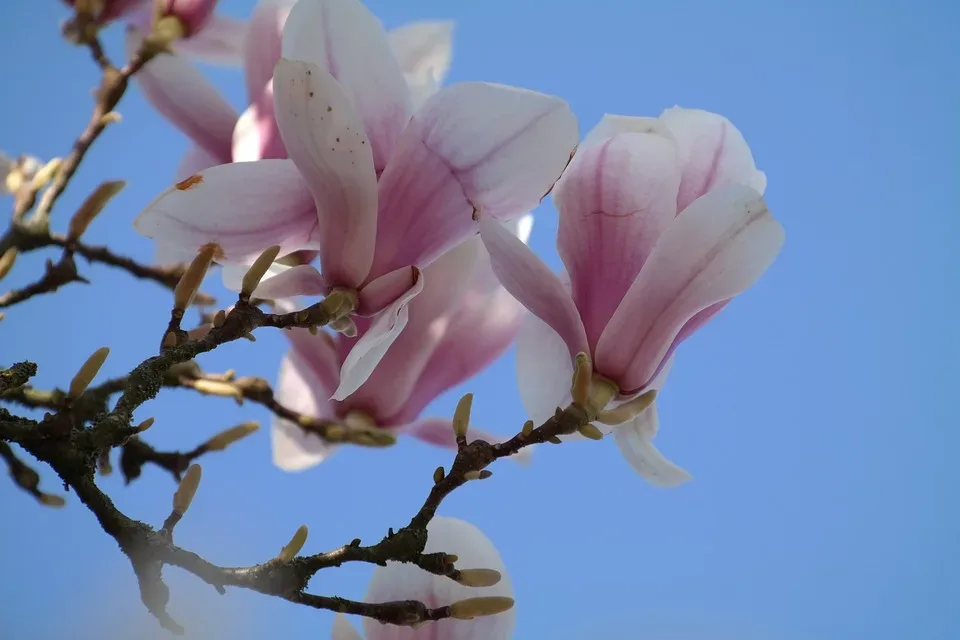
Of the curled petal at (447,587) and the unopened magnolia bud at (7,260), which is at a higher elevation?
the unopened magnolia bud at (7,260)

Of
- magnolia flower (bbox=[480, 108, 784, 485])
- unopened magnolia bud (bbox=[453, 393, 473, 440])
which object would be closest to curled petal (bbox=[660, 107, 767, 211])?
magnolia flower (bbox=[480, 108, 784, 485])

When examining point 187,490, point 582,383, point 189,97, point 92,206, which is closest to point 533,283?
point 582,383

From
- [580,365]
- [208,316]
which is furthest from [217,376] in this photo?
[580,365]

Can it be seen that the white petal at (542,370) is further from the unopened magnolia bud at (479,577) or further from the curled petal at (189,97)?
the curled petal at (189,97)

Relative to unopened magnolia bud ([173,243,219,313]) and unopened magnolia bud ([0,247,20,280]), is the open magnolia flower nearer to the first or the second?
unopened magnolia bud ([0,247,20,280])

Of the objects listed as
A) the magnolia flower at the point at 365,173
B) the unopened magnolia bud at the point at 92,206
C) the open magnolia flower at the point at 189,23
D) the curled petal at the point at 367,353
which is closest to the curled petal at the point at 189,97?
the open magnolia flower at the point at 189,23

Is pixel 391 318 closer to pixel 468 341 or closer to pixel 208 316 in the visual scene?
pixel 468 341

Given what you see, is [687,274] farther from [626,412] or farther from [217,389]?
[217,389]
